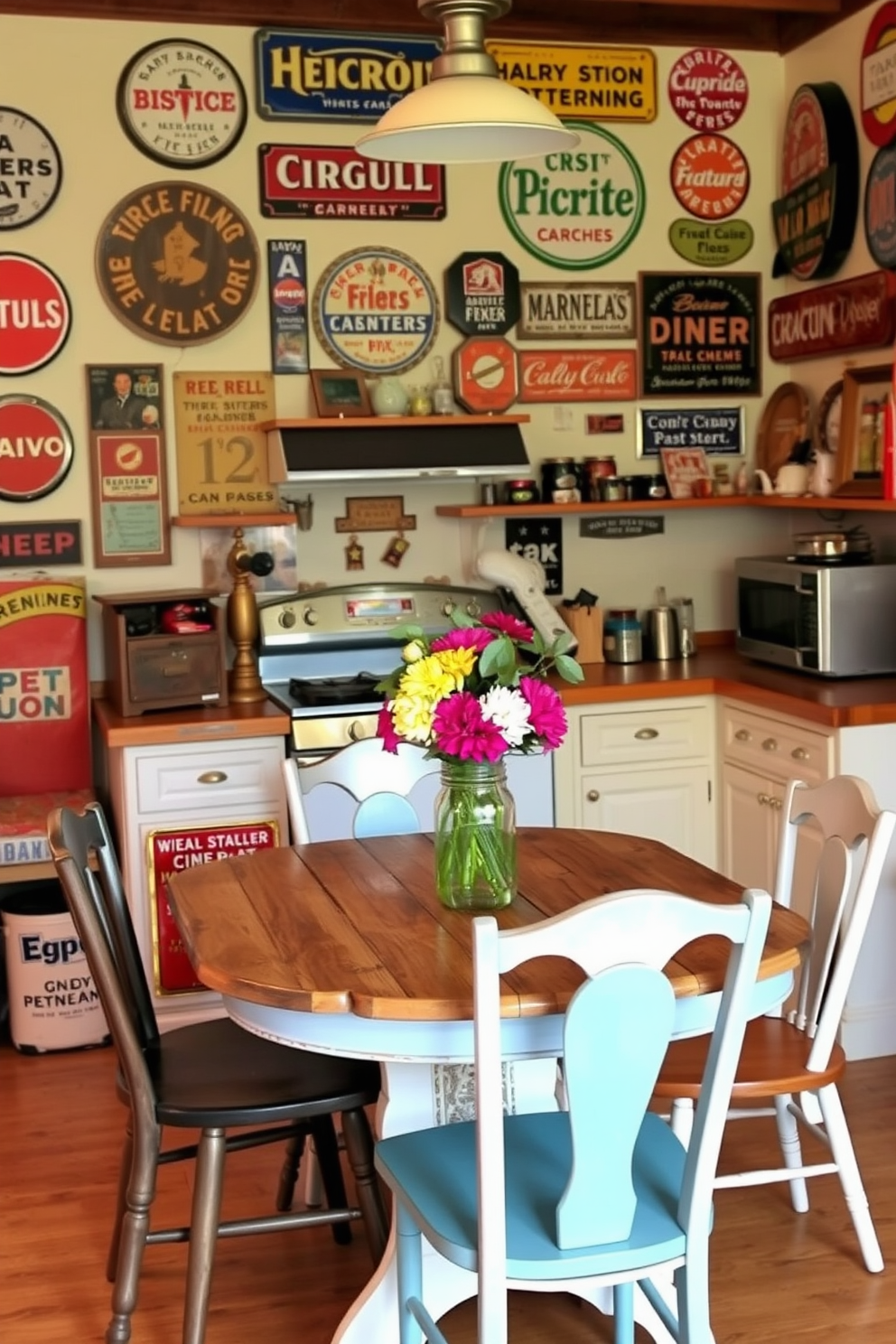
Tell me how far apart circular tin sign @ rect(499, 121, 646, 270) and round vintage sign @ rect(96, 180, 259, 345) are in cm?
84

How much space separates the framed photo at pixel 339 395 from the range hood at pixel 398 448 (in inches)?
3.9

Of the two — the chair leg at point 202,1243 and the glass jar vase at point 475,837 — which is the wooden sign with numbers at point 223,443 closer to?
the glass jar vase at point 475,837

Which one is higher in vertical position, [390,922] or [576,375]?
[576,375]

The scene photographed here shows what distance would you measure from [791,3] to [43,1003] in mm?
3438

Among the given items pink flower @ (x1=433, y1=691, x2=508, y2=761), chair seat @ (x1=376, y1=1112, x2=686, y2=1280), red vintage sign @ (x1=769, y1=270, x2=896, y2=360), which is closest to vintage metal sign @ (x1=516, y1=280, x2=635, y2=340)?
red vintage sign @ (x1=769, y1=270, x2=896, y2=360)

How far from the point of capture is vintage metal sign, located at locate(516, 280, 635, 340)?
4.75 m

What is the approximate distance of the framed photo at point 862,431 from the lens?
4258 mm

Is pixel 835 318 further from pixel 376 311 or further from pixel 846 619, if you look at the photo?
pixel 376 311

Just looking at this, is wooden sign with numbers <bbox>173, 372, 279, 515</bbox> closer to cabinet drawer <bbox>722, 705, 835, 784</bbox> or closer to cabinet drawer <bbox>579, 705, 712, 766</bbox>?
cabinet drawer <bbox>579, 705, 712, 766</bbox>

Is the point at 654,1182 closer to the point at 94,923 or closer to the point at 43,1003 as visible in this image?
the point at 94,923

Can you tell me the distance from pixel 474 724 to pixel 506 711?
5 cm

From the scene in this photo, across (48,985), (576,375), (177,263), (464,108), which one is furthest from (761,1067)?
(177,263)

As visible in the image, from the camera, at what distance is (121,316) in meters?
4.42

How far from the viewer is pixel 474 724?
2.34 m
